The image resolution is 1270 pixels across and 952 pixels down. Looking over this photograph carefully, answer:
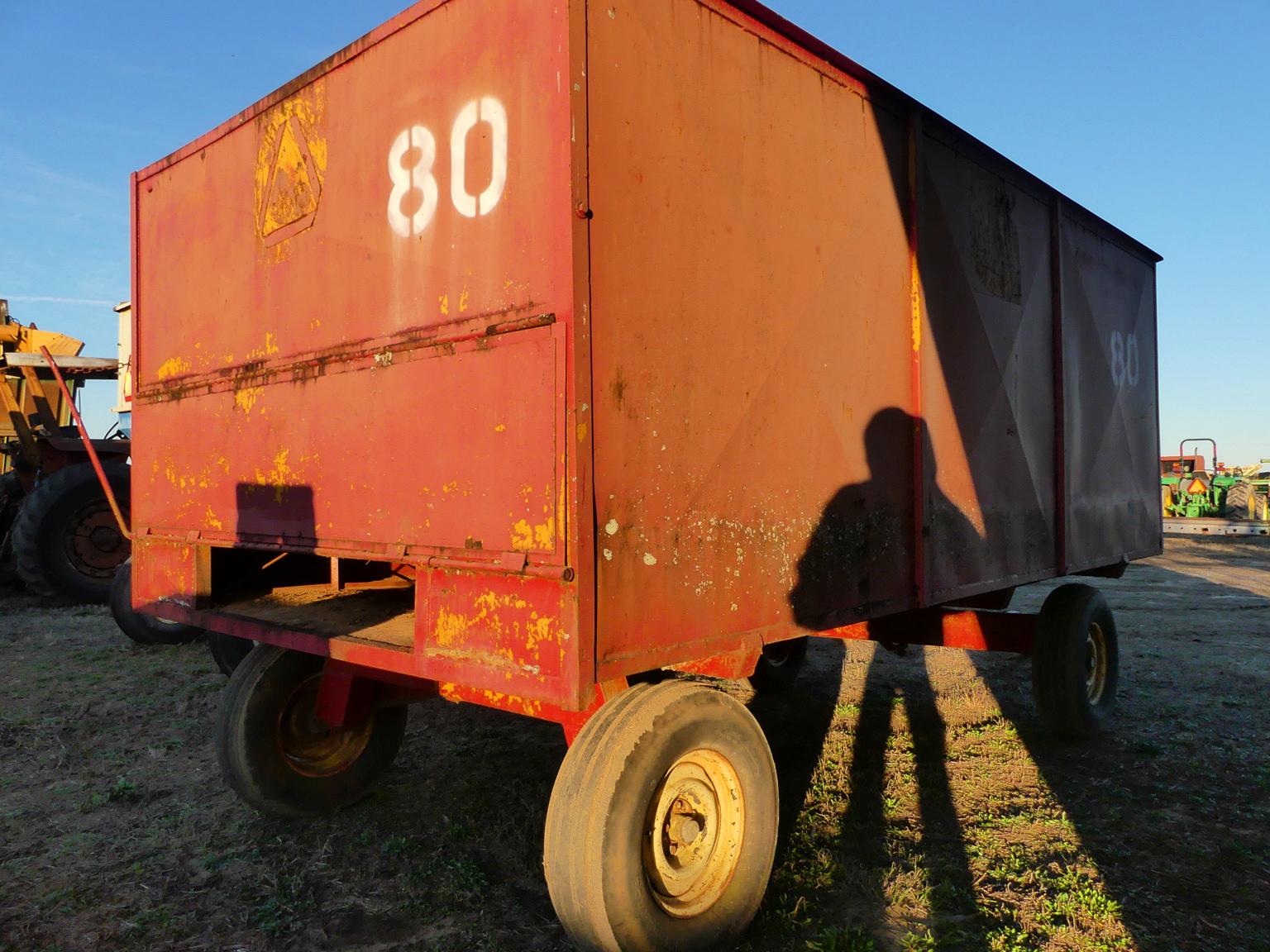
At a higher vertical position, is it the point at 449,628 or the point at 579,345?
the point at 579,345

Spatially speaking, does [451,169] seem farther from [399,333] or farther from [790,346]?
[790,346]

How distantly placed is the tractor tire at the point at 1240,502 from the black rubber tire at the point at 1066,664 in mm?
18665

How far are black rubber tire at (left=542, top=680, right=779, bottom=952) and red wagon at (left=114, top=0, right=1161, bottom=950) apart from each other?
0.01 m

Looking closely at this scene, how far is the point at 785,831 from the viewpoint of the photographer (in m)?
3.28

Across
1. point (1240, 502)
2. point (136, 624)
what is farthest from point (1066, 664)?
point (1240, 502)

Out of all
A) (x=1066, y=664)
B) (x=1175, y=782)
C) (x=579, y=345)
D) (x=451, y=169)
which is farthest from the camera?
(x=1066, y=664)

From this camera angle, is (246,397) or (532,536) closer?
(532,536)

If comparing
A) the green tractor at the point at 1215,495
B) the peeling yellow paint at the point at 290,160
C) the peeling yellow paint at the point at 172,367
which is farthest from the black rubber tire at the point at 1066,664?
the green tractor at the point at 1215,495

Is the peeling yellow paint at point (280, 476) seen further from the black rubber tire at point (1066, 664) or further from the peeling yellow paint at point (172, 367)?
the black rubber tire at point (1066, 664)

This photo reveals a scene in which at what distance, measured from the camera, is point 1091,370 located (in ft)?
16.2

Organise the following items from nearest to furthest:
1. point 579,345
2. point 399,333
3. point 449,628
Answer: point 579,345 < point 449,628 < point 399,333

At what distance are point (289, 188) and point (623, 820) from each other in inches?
99.2

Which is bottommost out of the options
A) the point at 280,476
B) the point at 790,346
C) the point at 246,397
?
the point at 280,476

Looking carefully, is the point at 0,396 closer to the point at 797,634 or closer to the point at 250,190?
the point at 250,190
